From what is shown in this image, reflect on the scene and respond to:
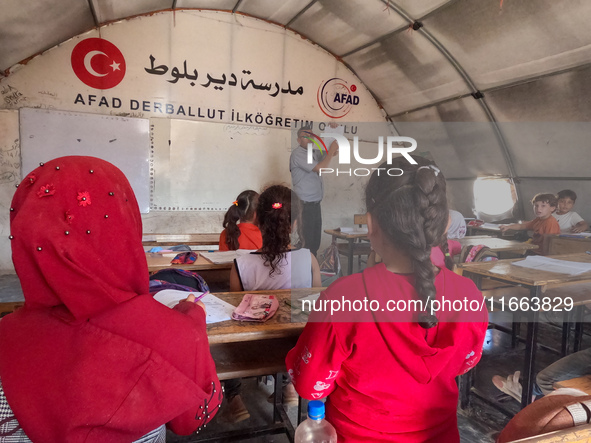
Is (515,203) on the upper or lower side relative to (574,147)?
lower

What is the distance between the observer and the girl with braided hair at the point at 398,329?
82 cm

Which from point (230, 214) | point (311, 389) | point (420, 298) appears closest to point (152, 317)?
point (311, 389)

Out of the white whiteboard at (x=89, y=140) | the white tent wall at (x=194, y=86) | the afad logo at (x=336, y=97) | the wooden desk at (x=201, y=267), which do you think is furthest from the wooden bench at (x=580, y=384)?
the afad logo at (x=336, y=97)

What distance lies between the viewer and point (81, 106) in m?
4.36

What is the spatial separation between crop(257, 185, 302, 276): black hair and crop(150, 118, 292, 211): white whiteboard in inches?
109

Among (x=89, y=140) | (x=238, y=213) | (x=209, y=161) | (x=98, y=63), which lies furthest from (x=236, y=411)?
(x=98, y=63)

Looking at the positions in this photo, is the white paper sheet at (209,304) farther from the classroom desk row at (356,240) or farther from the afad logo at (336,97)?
the afad logo at (336,97)

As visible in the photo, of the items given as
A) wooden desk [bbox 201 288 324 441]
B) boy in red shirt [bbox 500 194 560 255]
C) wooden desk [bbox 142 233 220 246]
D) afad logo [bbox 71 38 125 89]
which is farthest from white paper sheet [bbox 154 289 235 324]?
afad logo [bbox 71 38 125 89]

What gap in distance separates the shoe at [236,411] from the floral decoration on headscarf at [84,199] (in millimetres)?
1620

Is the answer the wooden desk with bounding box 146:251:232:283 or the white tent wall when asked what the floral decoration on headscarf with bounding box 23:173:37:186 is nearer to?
the wooden desk with bounding box 146:251:232:283

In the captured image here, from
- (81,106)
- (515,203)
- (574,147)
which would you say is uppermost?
(81,106)

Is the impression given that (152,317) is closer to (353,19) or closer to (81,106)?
(81,106)

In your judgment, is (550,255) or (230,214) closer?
(550,255)

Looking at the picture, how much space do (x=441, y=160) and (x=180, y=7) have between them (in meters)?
4.87
